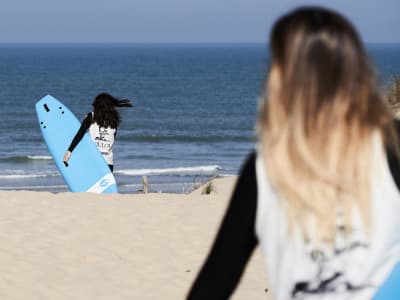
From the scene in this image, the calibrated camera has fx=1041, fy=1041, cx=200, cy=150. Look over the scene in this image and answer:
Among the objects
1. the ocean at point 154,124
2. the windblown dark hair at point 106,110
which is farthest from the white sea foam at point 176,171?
the windblown dark hair at point 106,110

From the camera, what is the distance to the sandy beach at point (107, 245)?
23.7ft

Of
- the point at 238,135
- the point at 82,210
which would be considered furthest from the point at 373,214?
the point at 238,135

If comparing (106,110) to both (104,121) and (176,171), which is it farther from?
(176,171)

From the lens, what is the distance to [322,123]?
5.84 ft

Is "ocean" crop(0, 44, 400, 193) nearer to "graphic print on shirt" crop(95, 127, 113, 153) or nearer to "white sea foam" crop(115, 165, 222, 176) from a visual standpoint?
"white sea foam" crop(115, 165, 222, 176)

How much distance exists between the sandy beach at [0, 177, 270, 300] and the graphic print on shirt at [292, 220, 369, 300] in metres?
5.09

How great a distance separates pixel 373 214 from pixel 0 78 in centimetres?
8017

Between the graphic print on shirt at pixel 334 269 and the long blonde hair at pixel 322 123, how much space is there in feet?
0.12

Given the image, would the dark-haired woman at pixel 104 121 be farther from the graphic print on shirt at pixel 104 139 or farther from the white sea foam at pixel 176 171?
the white sea foam at pixel 176 171

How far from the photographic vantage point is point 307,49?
5.89ft

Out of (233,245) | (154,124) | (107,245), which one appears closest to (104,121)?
(107,245)

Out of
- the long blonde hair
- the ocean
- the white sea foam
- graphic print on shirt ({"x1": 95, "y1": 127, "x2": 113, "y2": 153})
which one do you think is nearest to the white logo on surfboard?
graphic print on shirt ({"x1": 95, "y1": 127, "x2": 113, "y2": 153})

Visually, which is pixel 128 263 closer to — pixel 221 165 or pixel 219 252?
pixel 219 252

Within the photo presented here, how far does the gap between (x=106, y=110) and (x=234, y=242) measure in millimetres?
8908
